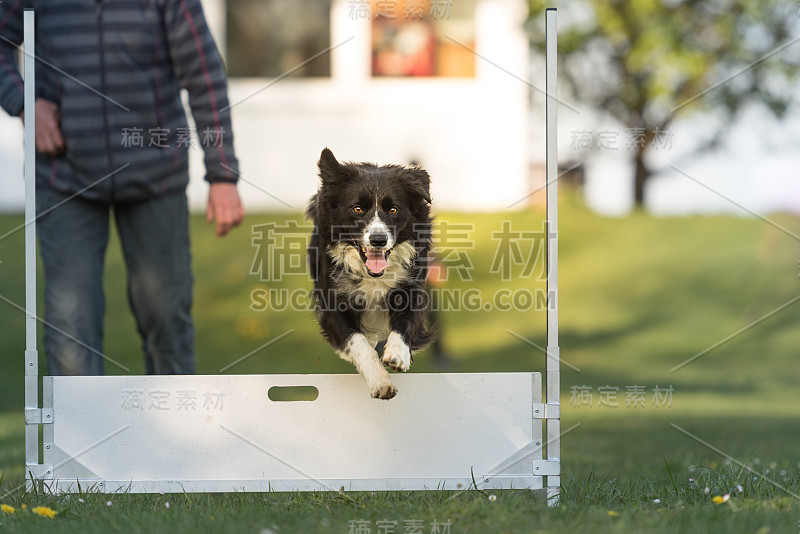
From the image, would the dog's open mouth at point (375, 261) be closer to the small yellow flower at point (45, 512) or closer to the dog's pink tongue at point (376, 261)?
the dog's pink tongue at point (376, 261)

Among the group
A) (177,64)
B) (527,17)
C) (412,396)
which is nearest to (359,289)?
(412,396)

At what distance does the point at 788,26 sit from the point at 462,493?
12204 millimetres

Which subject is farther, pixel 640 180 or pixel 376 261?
pixel 640 180

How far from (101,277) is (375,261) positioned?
1.27 m

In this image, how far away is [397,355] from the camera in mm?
3133

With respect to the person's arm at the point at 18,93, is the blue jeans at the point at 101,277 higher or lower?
lower

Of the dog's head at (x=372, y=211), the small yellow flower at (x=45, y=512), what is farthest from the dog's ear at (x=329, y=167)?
the small yellow flower at (x=45, y=512)

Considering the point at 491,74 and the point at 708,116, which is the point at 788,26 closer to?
the point at 708,116

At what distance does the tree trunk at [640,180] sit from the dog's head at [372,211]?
10147 mm

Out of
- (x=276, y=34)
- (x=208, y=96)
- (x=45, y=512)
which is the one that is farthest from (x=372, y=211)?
(x=276, y=34)

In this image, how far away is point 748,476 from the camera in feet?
11.3

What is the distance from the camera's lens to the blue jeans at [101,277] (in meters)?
3.69

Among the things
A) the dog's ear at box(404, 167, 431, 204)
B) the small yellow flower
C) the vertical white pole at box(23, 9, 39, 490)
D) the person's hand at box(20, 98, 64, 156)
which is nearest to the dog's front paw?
the dog's ear at box(404, 167, 431, 204)

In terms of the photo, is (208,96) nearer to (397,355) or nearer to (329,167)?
(329,167)
